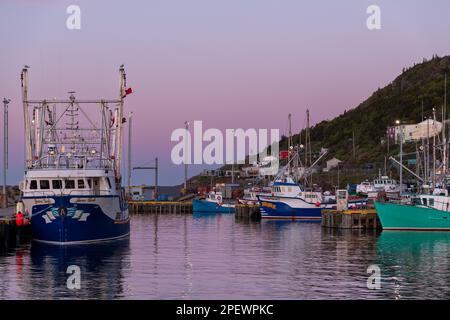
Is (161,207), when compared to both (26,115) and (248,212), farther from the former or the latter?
(26,115)

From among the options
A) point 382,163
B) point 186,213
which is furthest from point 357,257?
point 382,163

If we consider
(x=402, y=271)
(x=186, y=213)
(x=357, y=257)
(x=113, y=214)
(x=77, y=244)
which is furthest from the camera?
(x=186, y=213)

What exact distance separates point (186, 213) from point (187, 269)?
104948 millimetres

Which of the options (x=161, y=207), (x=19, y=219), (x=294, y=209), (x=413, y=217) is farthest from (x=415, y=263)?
(x=161, y=207)

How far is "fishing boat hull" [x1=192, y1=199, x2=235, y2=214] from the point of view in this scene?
156m

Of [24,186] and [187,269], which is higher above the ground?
[24,186]

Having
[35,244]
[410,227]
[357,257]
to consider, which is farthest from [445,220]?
[35,244]

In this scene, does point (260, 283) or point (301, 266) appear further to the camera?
point (301, 266)

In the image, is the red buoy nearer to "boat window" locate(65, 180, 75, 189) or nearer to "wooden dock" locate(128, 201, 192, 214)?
"boat window" locate(65, 180, 75, 189)

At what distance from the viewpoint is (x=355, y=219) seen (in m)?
95.2

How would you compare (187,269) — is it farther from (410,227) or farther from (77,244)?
(410,227)

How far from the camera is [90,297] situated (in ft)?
143

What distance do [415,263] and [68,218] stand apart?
25776 mm
